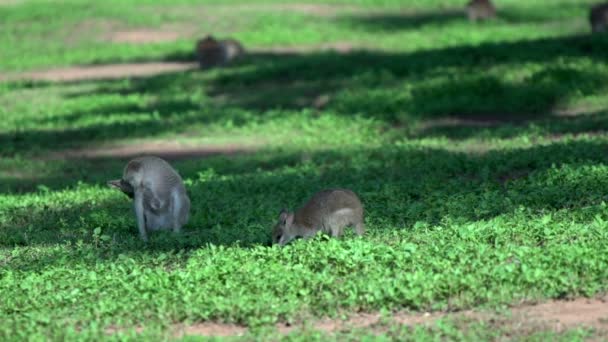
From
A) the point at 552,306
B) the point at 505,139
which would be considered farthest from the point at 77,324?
the point at 505,139

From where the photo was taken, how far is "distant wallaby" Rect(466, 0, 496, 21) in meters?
29.1

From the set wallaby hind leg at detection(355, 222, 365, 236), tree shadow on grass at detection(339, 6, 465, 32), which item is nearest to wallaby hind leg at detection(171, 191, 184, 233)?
wallaby hind leg at detection(355, 222, 365, 236)

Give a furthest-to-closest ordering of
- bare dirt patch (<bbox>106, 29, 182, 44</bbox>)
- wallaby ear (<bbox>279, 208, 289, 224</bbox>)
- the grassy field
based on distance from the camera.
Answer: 1. bare dirt patch (<bbox>106, 29, 182, 44</bbox>)
2. wallaby ear (<bbox>279, 208, 289, 224</bbox>)
3. the grassy field

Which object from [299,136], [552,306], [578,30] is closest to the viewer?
[552,306]

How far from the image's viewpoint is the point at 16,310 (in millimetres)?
7605

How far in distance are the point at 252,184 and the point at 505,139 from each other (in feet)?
13.5

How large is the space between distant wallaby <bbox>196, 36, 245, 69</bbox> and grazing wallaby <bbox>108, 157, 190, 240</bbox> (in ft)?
46.8

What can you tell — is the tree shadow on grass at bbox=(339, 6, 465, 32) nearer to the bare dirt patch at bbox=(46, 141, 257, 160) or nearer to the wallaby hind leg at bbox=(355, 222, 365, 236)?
the bare dirt patch at bbox=(46, 141, 257, 160)

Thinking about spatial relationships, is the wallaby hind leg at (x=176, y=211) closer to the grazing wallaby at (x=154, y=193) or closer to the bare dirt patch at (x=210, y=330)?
the grazing wallaby at (x=154, y=193)

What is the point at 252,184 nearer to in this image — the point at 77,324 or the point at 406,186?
the point at 406,186

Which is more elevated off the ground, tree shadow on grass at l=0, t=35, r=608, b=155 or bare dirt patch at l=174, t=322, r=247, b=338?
bare dirt patch at l=174, t=322, r=247, b=338

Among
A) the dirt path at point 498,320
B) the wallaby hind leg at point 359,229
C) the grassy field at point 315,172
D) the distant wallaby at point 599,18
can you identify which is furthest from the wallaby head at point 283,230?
the distant wallaby at point 599,18

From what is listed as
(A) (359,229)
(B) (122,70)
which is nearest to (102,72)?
(B) (122,70)

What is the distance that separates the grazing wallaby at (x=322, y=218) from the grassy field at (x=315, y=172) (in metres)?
0.15
